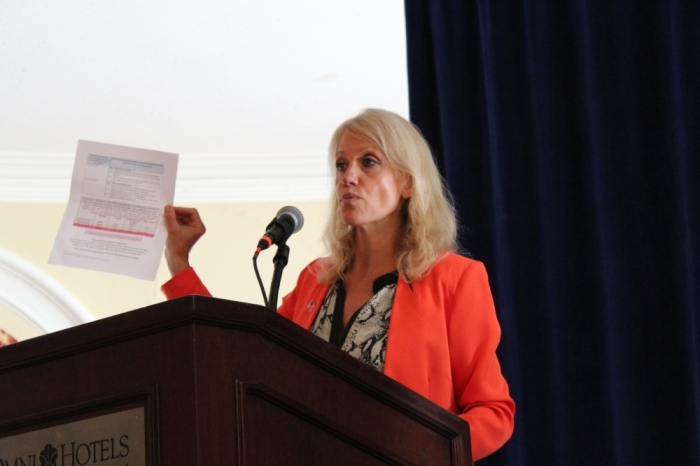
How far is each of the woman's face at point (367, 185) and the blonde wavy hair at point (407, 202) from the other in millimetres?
18

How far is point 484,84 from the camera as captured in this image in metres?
2.55

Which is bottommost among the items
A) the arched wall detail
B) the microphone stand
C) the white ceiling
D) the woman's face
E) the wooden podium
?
the wooden podium

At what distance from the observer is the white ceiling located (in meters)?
4.70

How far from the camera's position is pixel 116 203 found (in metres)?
1.86

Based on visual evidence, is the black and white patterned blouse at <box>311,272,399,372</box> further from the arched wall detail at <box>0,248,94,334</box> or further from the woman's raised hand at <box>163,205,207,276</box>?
the arched wall detail at <box>0,248,94,334</box>

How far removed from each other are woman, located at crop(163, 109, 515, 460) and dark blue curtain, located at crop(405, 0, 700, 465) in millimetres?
399

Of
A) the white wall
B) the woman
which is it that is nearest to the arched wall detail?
the white wall

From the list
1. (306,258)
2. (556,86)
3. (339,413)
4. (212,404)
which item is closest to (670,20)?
(556,86)

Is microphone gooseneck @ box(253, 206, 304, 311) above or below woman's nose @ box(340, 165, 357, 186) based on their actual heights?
below

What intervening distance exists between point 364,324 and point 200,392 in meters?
0.85

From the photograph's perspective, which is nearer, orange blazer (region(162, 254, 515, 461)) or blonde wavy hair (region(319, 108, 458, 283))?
orange blazer (region(162, 254, 515, 461))

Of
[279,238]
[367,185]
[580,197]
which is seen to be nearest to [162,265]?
[580,197]

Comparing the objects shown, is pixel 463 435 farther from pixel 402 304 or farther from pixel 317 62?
pixel 317 62

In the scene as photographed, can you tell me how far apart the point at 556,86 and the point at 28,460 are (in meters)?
1.85
